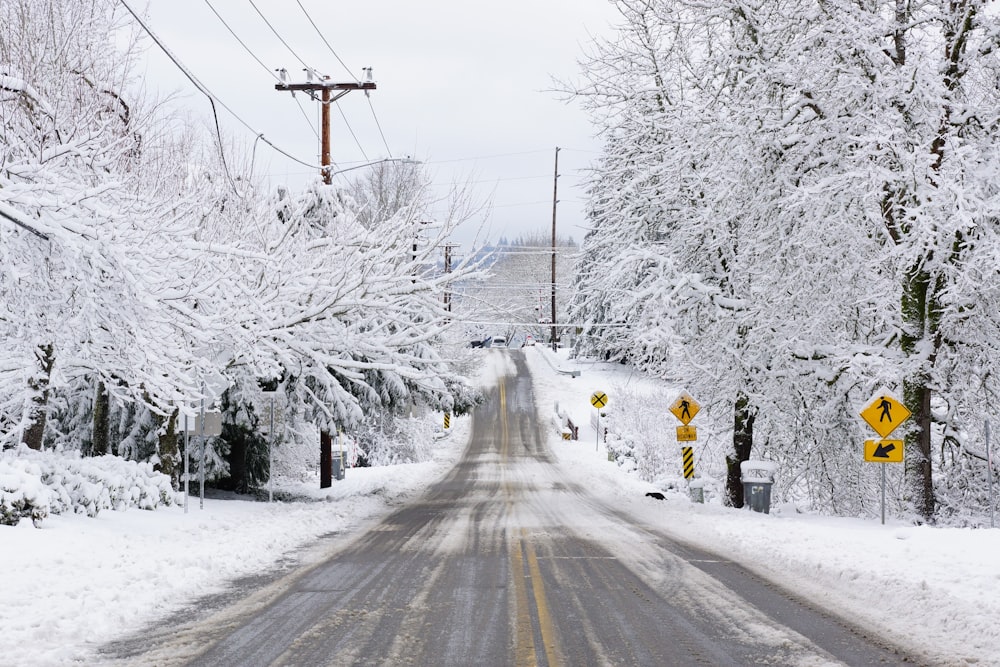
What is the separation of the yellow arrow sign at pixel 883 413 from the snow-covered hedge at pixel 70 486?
12.1m

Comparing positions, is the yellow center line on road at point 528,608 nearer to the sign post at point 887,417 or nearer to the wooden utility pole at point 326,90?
the sign post at point 887,417

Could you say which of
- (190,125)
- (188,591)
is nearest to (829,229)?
(188,591)

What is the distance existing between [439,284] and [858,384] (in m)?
8.42

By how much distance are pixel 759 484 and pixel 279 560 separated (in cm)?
1115

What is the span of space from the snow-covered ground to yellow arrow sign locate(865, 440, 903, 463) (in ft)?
3.69

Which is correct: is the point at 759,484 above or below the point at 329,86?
below

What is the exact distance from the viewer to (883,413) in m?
14.7

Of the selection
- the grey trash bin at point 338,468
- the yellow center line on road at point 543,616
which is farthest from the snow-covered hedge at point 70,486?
the grey trash bin at point 338,468

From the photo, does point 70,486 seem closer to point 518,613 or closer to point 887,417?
point 518,613

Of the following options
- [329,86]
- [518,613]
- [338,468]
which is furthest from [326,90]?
[518,613]

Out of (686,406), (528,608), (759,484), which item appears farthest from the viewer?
(686,406)

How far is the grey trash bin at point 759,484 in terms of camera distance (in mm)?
19484

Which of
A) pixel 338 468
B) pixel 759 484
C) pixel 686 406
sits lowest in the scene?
pixel 338 468

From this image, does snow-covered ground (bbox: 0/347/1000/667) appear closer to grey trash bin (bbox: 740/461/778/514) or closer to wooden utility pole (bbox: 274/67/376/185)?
grey trash bin (bbox: 740/461/778/514)
